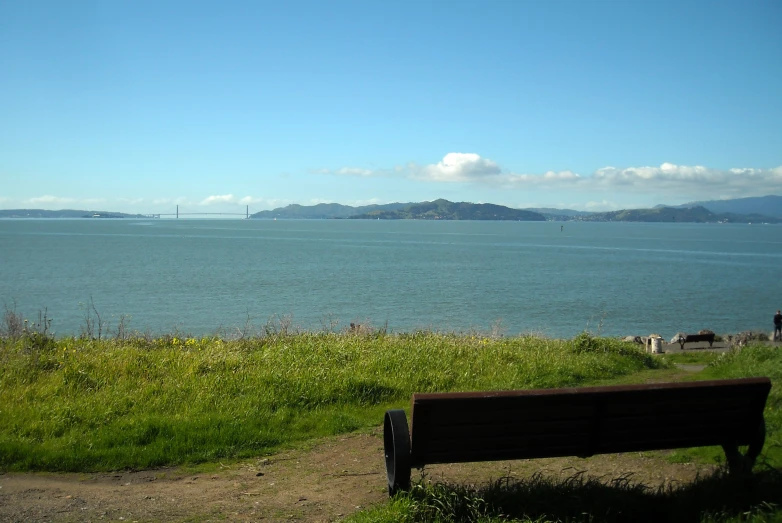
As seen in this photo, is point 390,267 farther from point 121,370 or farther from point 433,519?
point 433,519

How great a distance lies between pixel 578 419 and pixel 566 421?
95mm

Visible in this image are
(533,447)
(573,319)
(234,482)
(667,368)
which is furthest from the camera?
(573,319)

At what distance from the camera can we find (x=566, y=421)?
503cm

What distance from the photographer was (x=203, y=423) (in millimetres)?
7371

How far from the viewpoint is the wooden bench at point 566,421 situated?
4809 millimetres

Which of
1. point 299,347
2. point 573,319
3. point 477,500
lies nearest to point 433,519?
point 477,500

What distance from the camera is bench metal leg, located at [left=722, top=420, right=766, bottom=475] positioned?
18.1ft

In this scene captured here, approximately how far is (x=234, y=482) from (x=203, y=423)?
4.97 feet

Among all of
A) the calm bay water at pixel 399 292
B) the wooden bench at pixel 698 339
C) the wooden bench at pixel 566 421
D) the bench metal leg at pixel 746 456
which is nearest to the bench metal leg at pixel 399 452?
the wooden bench at pixel 566 421

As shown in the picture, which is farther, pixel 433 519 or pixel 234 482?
pixel 234 482

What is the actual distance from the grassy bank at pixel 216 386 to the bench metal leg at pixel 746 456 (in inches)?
158

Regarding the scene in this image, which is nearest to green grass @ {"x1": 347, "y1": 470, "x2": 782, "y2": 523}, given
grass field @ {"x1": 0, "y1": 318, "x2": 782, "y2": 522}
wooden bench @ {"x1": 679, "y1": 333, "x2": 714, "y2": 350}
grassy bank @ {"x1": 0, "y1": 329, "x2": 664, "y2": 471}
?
grass field @ {"x1": 0, "y1": 318, "x2": 782, "y2": 522}

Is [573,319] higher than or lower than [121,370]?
lower

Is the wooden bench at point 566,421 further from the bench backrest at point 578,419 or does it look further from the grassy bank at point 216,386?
the grassy bank at point 216,386
